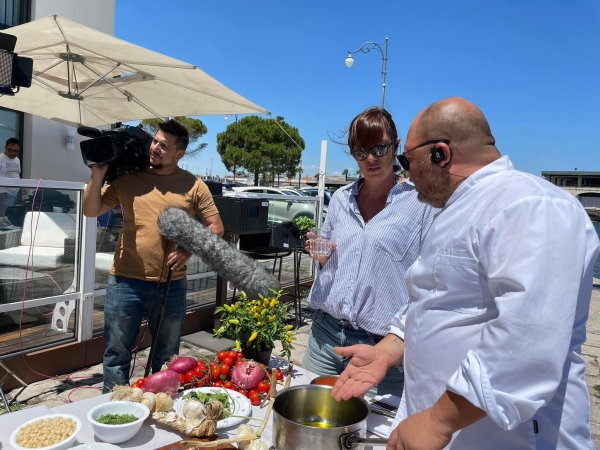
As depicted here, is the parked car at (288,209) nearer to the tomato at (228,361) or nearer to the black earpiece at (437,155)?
the tomato at (228,361)

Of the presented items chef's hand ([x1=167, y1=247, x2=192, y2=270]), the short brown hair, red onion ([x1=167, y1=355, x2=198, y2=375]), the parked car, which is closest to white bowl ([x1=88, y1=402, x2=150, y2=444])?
red onion ([x1=167, y1=355, x2=198, y2=375])

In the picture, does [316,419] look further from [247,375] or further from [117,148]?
[117,148]

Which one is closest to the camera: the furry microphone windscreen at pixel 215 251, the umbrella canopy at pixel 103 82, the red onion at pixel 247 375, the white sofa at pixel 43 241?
the red onion at pixel 247 375

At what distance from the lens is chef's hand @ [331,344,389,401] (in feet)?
4.81

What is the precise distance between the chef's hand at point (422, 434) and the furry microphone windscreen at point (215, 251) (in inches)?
51.0

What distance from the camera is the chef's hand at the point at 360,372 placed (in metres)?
1.46

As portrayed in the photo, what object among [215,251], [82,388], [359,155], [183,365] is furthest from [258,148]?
[183,365]

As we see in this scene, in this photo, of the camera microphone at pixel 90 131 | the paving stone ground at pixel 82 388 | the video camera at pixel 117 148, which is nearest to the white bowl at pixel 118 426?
the video camera at pixel 117 148

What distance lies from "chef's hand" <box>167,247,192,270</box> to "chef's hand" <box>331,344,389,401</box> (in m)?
1.33

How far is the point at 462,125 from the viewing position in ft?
3.68

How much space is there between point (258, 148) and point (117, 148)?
3504 cm

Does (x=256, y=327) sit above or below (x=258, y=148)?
below

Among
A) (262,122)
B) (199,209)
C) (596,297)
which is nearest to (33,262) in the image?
(199,209)

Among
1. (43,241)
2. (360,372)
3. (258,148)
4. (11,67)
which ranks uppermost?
(258,148)
